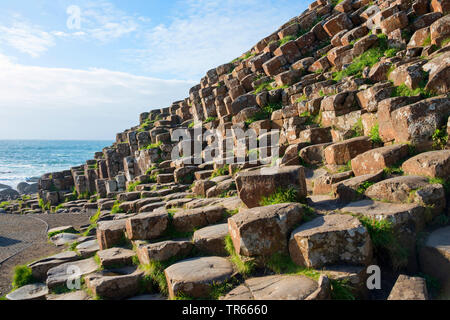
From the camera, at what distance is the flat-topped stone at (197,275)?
4.50 metres

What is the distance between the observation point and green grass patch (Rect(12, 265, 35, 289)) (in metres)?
6.73

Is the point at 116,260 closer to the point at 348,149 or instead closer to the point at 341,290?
the point at 341,290

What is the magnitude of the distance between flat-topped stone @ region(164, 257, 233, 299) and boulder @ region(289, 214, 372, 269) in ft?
3.81

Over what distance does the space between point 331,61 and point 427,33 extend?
372 centimetres

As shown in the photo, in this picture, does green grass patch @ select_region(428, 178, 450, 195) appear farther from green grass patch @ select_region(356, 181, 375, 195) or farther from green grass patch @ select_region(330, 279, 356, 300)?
green grass patch @ select_region(330, 279, 356, 300)

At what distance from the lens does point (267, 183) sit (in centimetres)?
582

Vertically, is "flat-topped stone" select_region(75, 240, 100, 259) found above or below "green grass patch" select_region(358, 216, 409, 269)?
below

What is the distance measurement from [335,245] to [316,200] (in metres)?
2.03

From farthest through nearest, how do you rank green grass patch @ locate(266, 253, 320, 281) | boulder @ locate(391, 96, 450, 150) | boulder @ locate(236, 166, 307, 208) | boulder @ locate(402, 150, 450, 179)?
1. boulder @ locate(391, 96, 450, 150)
2. boulder @ locate(236, 166, 307, 208)
3. boulder @ locate(402, 150, 450, 179)
4. green grass patch @ locate(266, 253, 320, 281)

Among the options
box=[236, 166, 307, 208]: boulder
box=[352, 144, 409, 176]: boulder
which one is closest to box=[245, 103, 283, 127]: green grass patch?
box=[352, 144, 409, 176]: boulder
